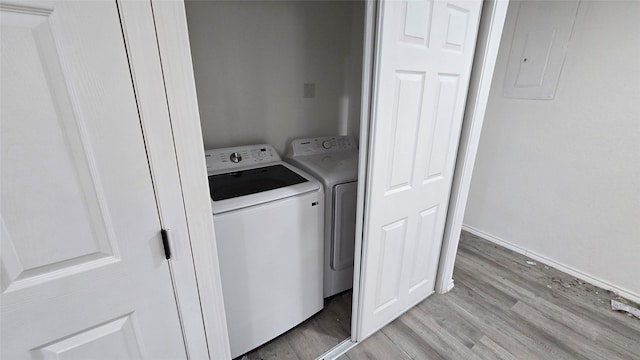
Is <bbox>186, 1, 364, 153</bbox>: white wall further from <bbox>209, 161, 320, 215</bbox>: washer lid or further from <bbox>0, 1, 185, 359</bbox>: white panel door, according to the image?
<bbox>0, 1, 185, 359</bbox>: white panel door

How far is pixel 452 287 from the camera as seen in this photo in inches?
79.2

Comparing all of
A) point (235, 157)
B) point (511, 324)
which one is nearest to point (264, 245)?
point (235, 157)

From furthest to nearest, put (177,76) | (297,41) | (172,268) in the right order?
(297,41), (172,268), (177,76)

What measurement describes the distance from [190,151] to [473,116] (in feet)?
4.78

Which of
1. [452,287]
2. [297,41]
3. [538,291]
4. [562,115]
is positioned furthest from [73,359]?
[562,115]

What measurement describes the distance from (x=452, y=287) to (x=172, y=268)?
6.37ft

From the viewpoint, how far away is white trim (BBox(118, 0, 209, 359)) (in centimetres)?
58

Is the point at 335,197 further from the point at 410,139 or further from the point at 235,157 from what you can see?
the point at 235,157

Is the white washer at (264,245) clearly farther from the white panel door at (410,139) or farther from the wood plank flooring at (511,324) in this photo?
the wood plank flooring at (511,324)

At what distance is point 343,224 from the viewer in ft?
5.48

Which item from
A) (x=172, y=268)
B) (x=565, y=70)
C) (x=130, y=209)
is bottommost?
(x=172, y=268)

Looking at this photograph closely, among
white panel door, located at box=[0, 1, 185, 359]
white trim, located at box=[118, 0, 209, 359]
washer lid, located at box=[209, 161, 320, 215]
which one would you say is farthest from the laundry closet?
white panel door, located at box=[0, 1, 185, 359]

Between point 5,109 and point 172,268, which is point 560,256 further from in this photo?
point 5,109

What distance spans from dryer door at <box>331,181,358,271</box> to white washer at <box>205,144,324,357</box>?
13 centimetres
